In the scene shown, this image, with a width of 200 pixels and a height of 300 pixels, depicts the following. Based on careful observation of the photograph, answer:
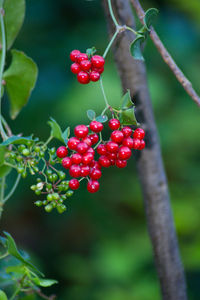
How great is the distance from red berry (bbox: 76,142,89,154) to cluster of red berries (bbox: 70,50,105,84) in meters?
0.08

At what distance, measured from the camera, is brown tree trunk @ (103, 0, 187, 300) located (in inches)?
26.1

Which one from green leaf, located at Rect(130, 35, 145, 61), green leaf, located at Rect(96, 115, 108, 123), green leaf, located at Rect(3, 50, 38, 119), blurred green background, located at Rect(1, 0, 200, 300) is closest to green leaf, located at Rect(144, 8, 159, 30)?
green leaf, located at Rect(130, 35, 145, 61)

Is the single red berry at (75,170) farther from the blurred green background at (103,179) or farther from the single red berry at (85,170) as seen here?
the blurred green background at (103,179)

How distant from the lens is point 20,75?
2.24 feet

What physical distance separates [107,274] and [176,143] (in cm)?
65

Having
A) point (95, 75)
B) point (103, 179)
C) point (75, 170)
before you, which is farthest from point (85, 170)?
point (103, 179)

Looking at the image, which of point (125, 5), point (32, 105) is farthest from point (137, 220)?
point (125, 5)

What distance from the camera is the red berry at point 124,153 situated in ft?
1.65

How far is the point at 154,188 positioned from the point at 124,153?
0.21 meters

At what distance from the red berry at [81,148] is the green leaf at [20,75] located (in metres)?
0.23

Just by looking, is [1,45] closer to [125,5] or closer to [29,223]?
[125,5]

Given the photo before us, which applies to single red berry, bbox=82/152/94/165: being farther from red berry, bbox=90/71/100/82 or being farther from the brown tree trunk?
the brown tree trunk

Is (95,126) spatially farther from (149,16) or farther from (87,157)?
(149,16)

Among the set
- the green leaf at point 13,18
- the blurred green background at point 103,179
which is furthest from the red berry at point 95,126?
the blurred green background at point 103,179
